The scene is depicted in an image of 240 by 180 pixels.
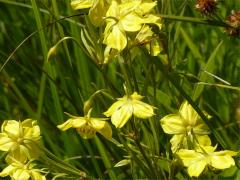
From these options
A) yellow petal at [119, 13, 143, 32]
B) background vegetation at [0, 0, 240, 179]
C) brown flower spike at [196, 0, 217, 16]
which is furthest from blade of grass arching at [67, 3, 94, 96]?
yellow petal at [119, 13, 143, 32]

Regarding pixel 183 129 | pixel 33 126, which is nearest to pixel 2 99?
pixel 33 126

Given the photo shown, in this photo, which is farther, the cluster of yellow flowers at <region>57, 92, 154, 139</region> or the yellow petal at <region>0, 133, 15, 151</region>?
the yellow petal at <region>0, 133, 15, 151</region>

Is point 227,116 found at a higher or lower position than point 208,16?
lower

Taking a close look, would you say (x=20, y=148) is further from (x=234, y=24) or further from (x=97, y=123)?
(x=234, y=24)

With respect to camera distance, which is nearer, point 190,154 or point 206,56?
point 190,154

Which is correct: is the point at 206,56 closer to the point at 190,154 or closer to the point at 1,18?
the point at 1,18

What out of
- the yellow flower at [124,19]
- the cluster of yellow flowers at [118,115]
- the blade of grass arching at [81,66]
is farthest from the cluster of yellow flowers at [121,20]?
the blade of grass arching at [81,66]

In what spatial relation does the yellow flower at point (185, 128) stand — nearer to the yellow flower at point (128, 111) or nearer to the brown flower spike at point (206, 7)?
the yellow flower at point (128, 111)

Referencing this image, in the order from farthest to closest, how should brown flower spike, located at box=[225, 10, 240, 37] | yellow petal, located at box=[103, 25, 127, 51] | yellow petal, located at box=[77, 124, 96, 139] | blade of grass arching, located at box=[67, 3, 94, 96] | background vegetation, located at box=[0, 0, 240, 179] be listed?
blade of grass arching, located at box=[67, 3, 94, 96] < background vegetation, located at box=[0, 0, 240, 179] < brown flower spike, located at box=[225, 10, 240, 37] < yellow petal, located at box=[77, 124, 96, 139] < yellow petal, located at box=[103, 25, 127, 51]

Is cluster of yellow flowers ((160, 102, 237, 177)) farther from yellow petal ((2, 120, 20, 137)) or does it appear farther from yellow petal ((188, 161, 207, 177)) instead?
yellow petal ((2, 120, 20, 137))
